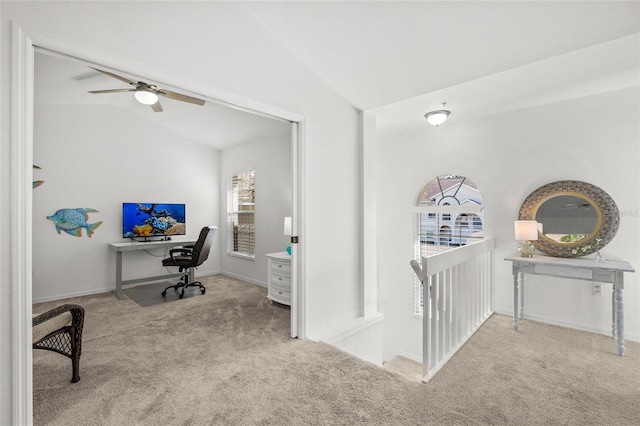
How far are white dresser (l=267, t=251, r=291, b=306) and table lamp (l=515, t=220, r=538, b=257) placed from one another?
2.58 meters

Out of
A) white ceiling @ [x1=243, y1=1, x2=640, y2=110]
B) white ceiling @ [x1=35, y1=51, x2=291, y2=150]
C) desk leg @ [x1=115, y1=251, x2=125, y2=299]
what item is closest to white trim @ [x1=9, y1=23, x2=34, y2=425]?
white ceiling @ [x1=243, y1=1, x2=640, y2=110]

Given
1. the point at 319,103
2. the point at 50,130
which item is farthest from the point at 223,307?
the point at 50,130

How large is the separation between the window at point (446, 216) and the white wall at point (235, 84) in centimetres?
155

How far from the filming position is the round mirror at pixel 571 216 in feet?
10.4

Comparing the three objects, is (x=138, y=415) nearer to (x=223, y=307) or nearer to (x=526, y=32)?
(x=223, y=307)

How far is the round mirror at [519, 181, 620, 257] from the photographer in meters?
3.16

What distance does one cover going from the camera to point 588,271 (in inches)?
113

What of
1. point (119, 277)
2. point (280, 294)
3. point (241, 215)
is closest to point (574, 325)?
point (280, 294)

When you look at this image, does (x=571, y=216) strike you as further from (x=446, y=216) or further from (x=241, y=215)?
(x=241, y=215)

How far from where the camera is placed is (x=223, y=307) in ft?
12.7

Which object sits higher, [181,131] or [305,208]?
[181,131]

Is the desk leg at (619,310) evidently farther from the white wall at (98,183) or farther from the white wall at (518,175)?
the white wall at (98,183)

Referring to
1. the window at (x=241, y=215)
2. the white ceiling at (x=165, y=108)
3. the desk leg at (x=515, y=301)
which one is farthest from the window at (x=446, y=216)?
the window at (x=241, y=215)

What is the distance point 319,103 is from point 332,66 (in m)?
0.36
